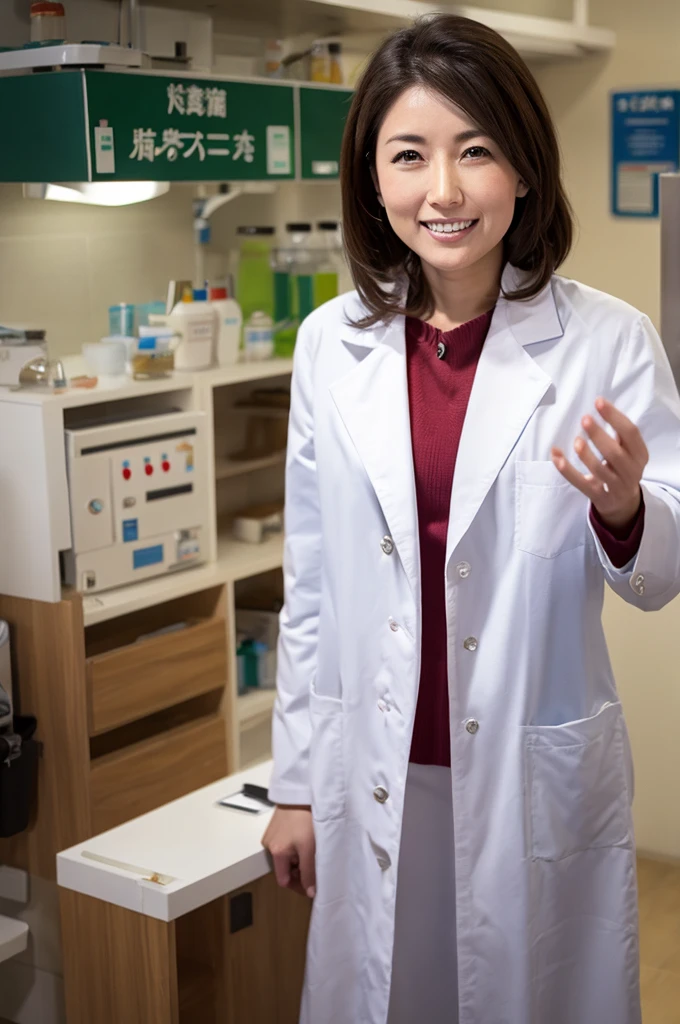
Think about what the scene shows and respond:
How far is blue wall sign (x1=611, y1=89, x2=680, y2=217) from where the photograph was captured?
385 cm

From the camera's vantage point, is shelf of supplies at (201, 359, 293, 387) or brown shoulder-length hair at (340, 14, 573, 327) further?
shelf of supplies at (201, 359, 293, 387)

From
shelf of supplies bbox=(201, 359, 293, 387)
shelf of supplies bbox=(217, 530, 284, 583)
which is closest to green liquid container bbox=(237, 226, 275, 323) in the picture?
shelf of supplies bbox=(201, 359, 293, 387)

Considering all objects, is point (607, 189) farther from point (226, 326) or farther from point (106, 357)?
point (106, 357)

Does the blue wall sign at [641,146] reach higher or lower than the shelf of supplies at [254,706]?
higher

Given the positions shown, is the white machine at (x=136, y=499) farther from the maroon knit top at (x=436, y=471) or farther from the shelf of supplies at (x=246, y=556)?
the maroon knit top at (x=436, y=471)

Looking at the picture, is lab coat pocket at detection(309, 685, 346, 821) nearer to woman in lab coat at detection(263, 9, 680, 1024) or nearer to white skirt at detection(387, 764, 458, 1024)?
woman in lab coat at detection(263, 9, 680, 1024)

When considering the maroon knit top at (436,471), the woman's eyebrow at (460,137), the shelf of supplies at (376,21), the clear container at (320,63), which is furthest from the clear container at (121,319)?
the woman's eyebrow at (460,137)

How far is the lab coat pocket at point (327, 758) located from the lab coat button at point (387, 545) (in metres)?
0.24

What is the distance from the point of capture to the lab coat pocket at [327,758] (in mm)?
1654

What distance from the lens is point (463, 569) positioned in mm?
1486

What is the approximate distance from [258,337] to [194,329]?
28cm

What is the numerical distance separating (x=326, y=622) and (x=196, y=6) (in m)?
1.87

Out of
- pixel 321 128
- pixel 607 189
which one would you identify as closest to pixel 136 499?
pixel 321 128

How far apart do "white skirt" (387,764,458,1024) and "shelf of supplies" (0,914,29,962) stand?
3.71 ft
